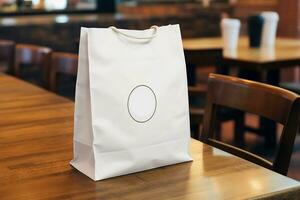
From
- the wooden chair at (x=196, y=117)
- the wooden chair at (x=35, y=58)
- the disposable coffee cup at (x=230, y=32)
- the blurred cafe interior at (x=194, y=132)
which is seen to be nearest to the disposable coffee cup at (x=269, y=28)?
the blurred cafe interior at (x=194, y=132)

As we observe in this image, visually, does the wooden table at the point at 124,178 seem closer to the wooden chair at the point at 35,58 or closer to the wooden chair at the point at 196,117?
the wooden chair at the point at 35,58

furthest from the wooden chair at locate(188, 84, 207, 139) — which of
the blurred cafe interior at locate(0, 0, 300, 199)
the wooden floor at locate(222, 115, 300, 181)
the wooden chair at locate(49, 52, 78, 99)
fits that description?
the wooden chair at locate(49, 52, 78, 99)

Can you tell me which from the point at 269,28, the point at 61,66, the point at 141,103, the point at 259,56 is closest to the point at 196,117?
the point at 259,56

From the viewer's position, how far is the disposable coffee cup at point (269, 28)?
3668 mm

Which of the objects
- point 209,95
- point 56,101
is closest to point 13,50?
point 56,101

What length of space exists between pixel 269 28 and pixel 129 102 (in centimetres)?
284

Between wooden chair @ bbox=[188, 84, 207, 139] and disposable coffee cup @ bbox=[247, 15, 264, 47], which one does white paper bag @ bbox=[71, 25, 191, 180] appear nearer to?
wooden chair @ bbox=[188, 84, 207, 139]

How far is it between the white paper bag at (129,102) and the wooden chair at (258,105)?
30 centimetres

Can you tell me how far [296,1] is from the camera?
528 cm

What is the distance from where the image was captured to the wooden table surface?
3.18 metres

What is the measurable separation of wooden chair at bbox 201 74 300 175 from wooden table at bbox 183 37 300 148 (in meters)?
1.50

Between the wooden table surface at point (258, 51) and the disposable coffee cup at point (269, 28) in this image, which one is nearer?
the wooden table surface at point (258, 51)

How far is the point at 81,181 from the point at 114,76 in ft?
0.71

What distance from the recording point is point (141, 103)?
1104 mm
